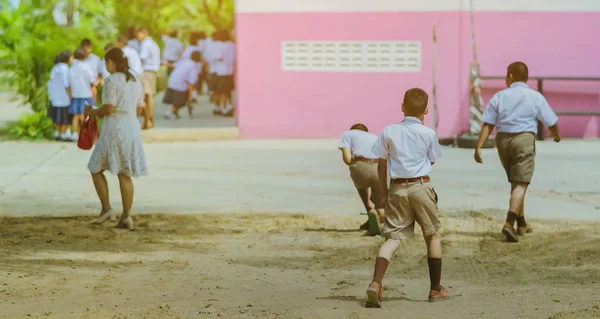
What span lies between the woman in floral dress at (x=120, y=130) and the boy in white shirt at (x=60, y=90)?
8.18m

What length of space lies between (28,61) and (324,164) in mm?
6265

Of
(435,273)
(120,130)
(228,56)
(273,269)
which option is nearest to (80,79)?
(228,56)

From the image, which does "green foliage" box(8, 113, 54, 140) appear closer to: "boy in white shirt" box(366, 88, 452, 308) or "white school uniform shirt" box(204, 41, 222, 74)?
"white school uniform shirt" box(204, 41, 222, 74)

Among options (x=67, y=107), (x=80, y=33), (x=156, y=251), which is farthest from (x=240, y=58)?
(x=156, y=251)

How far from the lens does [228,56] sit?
23.9 meters

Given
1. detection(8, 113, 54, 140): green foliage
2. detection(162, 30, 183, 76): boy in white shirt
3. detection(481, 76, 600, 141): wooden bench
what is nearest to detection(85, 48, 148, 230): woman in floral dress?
detection(8, 113, 54, 140): green foliage

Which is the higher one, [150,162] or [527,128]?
[527,128]

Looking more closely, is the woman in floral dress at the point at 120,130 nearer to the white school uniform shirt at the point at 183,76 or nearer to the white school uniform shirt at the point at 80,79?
the white school uniform shirt at the point at 80,79

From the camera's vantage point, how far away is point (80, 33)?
27.8 m

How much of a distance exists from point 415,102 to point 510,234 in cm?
293

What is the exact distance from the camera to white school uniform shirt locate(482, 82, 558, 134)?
1052 centimetres

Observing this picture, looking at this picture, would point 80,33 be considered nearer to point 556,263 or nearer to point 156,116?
point 156,116

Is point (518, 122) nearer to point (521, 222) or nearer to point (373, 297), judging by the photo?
point (521, 222)

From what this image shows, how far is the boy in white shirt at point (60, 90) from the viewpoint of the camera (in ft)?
62.3
